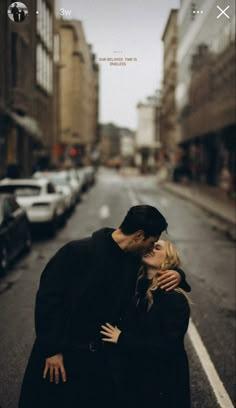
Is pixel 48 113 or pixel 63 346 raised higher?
pixel 48 113

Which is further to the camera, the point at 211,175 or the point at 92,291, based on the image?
the point at 211,175

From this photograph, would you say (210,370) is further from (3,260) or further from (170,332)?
(3,260)

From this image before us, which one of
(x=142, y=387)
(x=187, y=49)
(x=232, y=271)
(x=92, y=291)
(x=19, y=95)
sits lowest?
(x=232, y=271)

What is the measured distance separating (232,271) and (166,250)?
8.78 m

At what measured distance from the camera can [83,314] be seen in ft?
10.3

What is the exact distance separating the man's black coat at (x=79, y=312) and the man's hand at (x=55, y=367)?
0.10 ft

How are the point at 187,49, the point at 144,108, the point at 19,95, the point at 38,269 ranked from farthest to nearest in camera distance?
the point at 144,108 < the point at 187,49 < the point at 19,95 < the point at 38,269

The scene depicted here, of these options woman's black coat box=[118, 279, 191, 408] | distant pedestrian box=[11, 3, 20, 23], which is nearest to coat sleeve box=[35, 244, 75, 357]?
woman's black coat box=[118, 279, 191, 408]

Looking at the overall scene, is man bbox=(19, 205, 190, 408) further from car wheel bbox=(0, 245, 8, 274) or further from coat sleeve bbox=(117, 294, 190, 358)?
car wheel bbox=(0, 245, 8, 274)

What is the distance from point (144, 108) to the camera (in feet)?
391

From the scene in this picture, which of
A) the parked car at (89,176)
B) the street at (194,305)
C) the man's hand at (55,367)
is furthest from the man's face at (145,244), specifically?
the parked car at (89,176)

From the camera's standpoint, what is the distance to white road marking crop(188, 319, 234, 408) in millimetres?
5117

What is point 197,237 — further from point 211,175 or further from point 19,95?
point 211,175

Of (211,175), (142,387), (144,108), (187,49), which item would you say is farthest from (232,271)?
(144,108)
